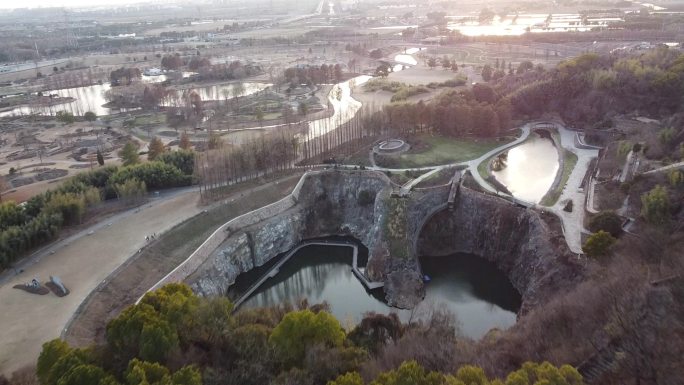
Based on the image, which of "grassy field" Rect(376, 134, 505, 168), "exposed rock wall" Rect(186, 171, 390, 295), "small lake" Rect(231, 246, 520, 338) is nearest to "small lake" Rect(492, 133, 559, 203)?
"grassy field" Rect(376, 134, 505, 168)

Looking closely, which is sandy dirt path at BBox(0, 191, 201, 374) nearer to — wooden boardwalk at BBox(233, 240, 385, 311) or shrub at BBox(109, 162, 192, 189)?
shrub at BBox(109, 162, 192, 189)

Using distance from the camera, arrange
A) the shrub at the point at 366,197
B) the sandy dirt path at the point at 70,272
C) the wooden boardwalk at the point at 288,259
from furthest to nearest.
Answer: the shrub at the point at 366,197, the wooden boardwalk at the point at 288,259, the sandy dirt path at the point at 70,272

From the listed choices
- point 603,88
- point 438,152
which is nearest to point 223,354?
point 438,152

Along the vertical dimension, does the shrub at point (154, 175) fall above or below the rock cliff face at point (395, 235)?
above

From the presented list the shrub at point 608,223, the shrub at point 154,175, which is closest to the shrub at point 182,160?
the shrub at point 154,175

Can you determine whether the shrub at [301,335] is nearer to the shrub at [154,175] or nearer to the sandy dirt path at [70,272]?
the sandy dirt path at [70,272]

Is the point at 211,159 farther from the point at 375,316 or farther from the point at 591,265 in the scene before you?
the point at 591,265
